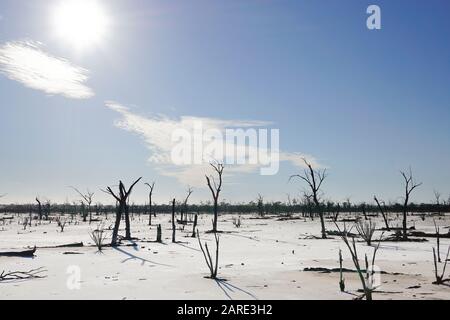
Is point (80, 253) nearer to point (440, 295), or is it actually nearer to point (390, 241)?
point (440, 295)

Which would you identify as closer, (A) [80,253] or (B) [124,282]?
(B) [124,282]

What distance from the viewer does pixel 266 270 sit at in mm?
11711

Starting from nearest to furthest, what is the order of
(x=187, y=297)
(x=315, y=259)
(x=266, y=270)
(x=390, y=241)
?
(x=187, y=297), (x=266, y=270), (x=315, y=259), (x=390, y=241)

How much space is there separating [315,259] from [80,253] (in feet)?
30.7

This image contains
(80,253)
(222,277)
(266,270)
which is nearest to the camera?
(222,277)

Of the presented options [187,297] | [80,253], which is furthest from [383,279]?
[80,253]

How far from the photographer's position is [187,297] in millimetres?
7832
